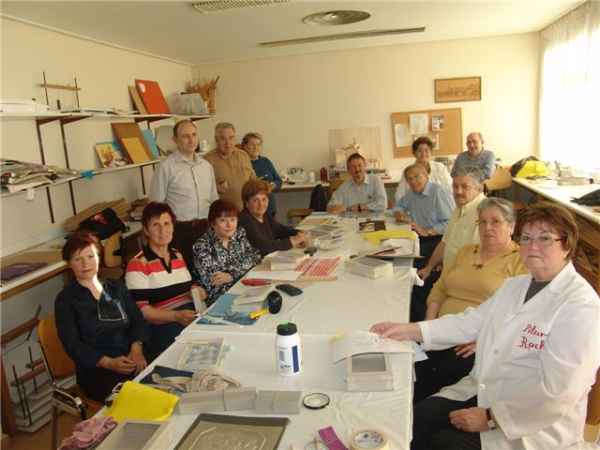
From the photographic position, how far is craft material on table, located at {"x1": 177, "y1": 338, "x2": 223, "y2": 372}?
5.36 ft

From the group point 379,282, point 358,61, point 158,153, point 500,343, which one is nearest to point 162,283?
point 379,282

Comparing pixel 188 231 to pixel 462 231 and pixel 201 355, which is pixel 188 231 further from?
pixel 201 355

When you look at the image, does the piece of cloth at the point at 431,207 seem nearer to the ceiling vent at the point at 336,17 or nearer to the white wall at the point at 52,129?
the ceiling vent at the point at 336,17

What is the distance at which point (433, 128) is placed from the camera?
6422 mm

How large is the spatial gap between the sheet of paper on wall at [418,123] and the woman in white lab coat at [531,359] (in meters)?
5.02

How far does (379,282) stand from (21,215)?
2.69 meters

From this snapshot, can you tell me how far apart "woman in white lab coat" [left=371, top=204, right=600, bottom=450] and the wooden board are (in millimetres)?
3655

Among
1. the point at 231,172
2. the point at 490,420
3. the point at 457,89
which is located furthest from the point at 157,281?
the point at 457,89

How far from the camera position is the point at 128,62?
4996mm

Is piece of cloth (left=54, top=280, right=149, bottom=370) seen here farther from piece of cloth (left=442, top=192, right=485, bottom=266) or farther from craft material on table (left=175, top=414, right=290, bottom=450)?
piece of cloth (left=442, top=192, right=485, bottom=266)

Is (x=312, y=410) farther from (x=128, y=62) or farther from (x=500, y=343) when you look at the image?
(x=128, y=62)

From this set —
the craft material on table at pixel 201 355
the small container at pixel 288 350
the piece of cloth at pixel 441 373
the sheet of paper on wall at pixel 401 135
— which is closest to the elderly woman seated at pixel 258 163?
the sheet of paper on wall at pixel 401 135

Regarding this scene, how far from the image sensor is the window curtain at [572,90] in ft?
15.3

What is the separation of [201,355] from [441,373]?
1.01 meters
